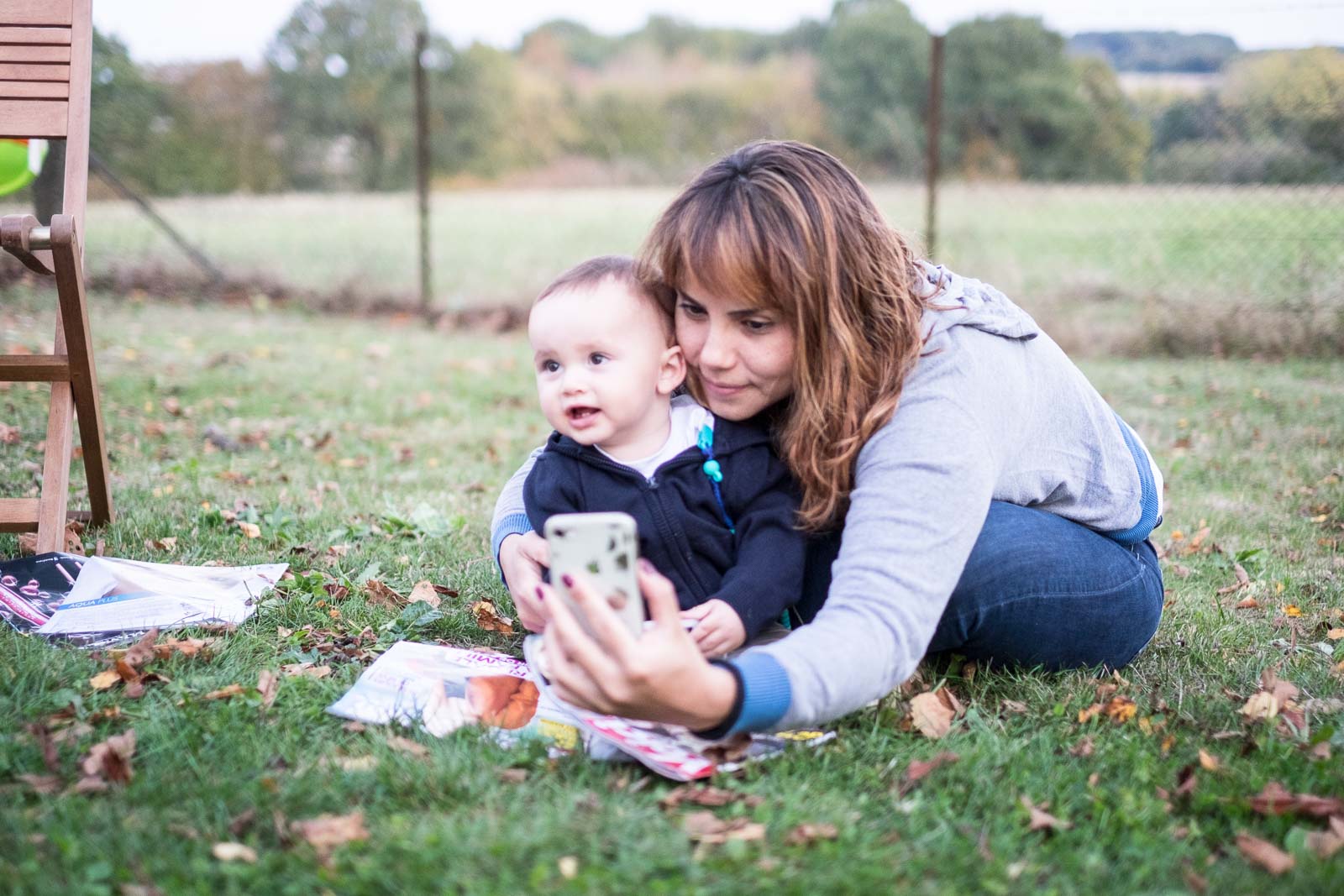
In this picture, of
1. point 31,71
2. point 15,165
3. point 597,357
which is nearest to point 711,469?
point 597,357

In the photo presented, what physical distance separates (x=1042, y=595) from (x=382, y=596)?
71.1 inches

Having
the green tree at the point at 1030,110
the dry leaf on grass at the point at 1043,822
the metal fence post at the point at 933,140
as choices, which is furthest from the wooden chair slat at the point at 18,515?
the green tree at the point at 1030,110

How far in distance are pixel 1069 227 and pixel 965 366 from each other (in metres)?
8.08

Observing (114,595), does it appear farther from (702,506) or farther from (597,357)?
(702,506)

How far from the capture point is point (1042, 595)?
7.85 ft

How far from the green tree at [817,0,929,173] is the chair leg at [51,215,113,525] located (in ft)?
24.9

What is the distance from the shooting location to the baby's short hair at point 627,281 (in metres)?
2.34

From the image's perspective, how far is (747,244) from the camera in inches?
83.3

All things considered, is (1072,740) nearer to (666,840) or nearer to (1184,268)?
(666,840)

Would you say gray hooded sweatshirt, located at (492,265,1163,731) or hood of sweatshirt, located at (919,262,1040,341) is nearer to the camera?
gray hooded sweatshirt, located at (492,265,1163,731)

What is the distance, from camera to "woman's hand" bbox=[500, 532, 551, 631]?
2400 mm

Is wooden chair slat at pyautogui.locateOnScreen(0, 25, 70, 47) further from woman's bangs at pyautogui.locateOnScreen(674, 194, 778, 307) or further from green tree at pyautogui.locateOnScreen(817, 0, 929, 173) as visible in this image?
green tree at pyautogui.locateOnScreen(817, 0, 929, 173)

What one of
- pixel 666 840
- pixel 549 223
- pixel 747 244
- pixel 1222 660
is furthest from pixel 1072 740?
pixel 549 223

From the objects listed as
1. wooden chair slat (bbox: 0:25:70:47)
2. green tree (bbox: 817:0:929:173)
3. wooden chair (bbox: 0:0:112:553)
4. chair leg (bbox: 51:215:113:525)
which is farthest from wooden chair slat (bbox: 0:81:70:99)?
green tree (bbox: 817:0:929:173)
